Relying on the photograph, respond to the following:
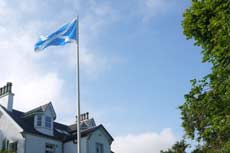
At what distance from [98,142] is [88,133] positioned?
2.00 meters

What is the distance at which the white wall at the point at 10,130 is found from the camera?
1340 inches

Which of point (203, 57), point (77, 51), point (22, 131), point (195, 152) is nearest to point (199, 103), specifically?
point (203, 57)

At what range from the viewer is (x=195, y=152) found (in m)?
32.2

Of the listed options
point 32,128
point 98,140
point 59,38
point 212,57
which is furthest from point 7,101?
point 212,57

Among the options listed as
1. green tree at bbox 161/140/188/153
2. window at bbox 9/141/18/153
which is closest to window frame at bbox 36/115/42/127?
window at bbox 9/141/18/153

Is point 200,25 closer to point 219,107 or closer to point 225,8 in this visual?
point 225,8

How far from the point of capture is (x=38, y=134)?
35219 millimetres

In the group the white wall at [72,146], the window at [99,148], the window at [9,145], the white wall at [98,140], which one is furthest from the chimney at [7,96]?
the window at [99,148]

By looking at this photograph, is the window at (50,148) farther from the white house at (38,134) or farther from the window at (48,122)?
the window at (48,122)

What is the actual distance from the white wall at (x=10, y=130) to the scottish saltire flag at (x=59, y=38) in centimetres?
1499

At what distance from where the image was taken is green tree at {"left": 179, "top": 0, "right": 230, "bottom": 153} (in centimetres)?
1798

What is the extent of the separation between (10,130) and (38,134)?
8.73 ft

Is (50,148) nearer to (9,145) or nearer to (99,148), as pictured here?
(9,145)

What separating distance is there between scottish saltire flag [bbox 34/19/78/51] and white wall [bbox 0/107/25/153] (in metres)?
15.0
